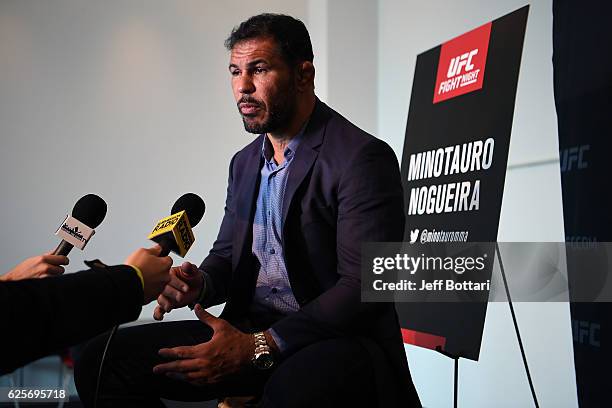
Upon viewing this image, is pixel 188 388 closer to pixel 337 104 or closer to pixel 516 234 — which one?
pixel 516 234

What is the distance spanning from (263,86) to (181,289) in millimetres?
582

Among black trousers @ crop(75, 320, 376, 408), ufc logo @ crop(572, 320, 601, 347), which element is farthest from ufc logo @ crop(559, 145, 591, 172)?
black trousers @ crop(75, 320, 376, 408)

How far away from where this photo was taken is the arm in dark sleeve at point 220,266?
72.1 inches

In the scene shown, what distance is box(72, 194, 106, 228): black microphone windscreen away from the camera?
5.28 feet

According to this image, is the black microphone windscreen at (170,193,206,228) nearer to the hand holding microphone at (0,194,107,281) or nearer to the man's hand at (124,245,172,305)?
the hand holding microphone at (0,194,107,281)

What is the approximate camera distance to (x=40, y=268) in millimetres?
1412

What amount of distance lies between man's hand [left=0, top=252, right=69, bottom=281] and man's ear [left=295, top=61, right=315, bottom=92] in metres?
0.80

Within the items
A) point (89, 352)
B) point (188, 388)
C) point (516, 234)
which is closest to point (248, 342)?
point (188, 388)

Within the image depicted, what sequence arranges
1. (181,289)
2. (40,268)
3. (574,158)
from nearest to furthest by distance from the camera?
1. (40,268)
2. (181,289)
3. (574,158)

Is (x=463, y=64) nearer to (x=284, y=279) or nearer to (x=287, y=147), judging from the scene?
(x=287, y=147)

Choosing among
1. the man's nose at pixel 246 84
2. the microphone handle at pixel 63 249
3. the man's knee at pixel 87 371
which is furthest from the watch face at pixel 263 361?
the man's nose at pixel 246 84

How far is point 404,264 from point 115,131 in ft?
9.11

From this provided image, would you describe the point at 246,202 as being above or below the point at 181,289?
above

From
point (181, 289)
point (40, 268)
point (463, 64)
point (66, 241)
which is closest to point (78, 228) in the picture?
point (66, 241)
